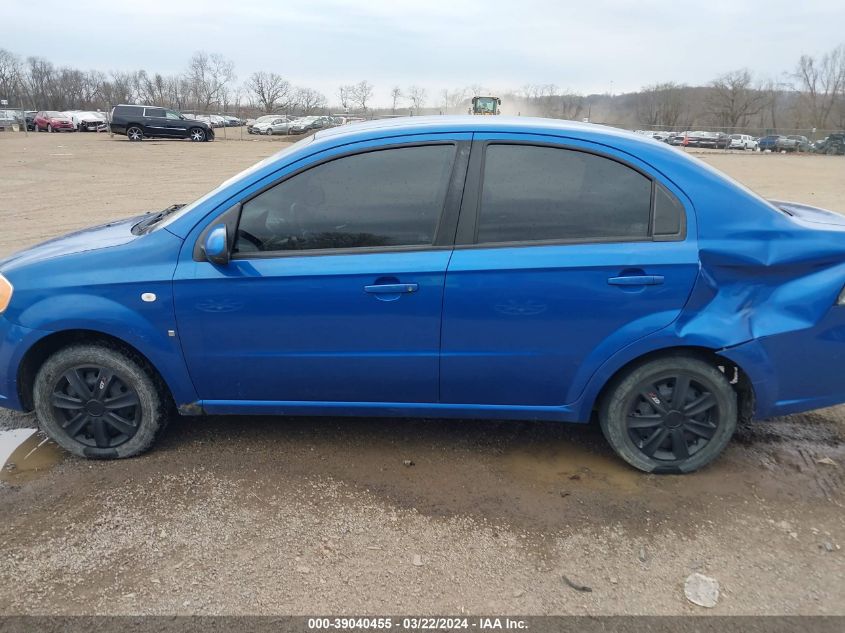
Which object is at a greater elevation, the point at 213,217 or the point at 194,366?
the point at 213,217

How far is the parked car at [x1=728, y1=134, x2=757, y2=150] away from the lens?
45431mm

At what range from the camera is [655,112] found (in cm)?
8581

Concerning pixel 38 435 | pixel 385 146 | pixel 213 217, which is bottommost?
pixel 38 435

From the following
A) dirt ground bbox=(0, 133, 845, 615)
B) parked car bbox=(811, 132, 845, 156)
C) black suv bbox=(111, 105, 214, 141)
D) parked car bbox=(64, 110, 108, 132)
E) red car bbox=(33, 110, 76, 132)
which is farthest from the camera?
parked car bbox=(64, 110, 108, 132)

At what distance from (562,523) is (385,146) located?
201 cm

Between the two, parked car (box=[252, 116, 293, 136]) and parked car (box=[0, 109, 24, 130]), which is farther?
parked car (box=[252, 116, 293, 136])

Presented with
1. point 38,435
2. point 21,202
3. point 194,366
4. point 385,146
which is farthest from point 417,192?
point 21,202

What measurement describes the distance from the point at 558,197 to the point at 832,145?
51011 millimetres

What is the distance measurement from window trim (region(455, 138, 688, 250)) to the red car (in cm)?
5073

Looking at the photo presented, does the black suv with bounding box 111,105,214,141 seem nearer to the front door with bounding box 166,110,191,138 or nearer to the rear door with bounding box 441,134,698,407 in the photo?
the front door with bounding box 166,110,191,138

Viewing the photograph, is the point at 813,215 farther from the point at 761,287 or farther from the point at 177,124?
the point at 177,124

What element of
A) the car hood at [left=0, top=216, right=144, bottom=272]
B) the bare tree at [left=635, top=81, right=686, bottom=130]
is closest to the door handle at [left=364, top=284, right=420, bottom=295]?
the car hood at [left=0, top=216, right=144, bottom=272]

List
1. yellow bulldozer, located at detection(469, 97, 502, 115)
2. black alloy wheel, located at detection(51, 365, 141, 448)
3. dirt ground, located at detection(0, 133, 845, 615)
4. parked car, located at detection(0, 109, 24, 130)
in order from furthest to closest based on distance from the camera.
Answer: parked car, located at detection(0, 109, 24, 130)
yellow bulldozer, located at detection(469, 97, 502, 115)
black alloy wheel, located at detection(51, 365, 141, 448)
dirt ground, located at detection(0, 133, 845, 615)

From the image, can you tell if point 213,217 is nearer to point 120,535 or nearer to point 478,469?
point 120,535
